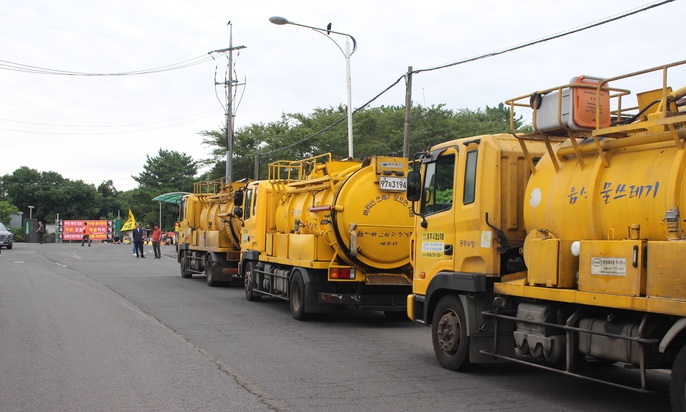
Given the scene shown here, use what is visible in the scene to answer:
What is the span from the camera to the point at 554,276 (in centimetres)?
688

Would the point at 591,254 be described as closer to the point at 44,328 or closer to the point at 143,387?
the point at 143,387

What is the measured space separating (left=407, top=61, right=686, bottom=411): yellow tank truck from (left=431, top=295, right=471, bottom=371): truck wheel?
0.02 m

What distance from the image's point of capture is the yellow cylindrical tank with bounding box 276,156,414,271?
41.1ft

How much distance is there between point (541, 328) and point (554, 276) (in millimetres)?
614

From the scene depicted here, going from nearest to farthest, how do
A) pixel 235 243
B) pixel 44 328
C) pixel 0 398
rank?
1. pixel 0 398
2. pixel 44 328
3. pixel 235 243

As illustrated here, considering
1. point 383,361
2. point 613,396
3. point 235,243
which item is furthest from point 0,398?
point 235,243

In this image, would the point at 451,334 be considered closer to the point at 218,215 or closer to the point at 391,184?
the point at 391,184

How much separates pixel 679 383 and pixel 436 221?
3.92 meters

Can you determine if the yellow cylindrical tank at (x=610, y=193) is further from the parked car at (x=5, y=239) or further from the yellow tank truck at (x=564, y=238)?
the parked car at (x=5, y=239)

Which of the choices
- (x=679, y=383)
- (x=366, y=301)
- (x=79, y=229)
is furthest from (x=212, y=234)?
(x=79, y=229)

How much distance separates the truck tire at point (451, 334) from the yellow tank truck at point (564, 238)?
2cm

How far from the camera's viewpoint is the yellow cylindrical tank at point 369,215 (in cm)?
1254

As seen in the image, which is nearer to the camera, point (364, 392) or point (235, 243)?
point (364, 392)

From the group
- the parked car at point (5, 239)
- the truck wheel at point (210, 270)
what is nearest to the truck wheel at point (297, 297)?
the truck wheel at point (210, 270)
